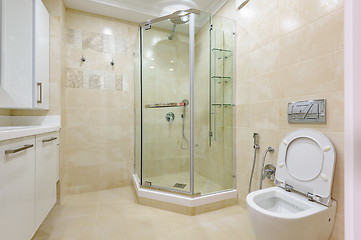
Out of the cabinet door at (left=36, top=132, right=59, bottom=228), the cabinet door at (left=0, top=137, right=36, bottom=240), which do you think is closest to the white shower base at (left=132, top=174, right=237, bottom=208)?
the cabinet door at (left=36, top=132, right=59, bottom=228)

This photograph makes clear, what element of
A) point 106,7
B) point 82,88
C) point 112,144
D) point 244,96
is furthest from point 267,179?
point 106,7

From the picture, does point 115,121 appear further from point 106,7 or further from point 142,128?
point 106,7

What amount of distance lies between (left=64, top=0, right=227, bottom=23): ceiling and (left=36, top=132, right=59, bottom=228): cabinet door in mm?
1604

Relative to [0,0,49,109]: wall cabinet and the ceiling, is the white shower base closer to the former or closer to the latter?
[0,0,49,109]: wall cabinet

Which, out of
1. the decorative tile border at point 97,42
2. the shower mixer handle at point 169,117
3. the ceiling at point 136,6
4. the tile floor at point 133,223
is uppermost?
the ceiling at point 136,6

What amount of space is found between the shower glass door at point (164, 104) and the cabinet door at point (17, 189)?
3.62 feet

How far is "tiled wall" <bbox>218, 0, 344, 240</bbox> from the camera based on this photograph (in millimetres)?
1146

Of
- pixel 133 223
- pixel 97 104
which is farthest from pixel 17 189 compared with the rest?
→ pixel 97 104

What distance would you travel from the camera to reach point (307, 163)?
1.25 m

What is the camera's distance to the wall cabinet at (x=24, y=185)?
0.91m

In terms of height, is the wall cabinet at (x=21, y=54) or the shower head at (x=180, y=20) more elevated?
the shower head at (x=180, y=20)

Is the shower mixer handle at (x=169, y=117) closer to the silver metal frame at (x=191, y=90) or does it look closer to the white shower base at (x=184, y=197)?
the silver metal frame at (x=191, y=90)

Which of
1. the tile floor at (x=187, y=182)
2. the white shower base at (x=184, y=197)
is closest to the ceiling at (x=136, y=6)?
the tile floor at (x=187, y=182)

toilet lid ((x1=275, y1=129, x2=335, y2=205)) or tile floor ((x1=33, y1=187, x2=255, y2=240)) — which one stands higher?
toilet lid ((x1=275, y1=129, x2=335, y2=205))
